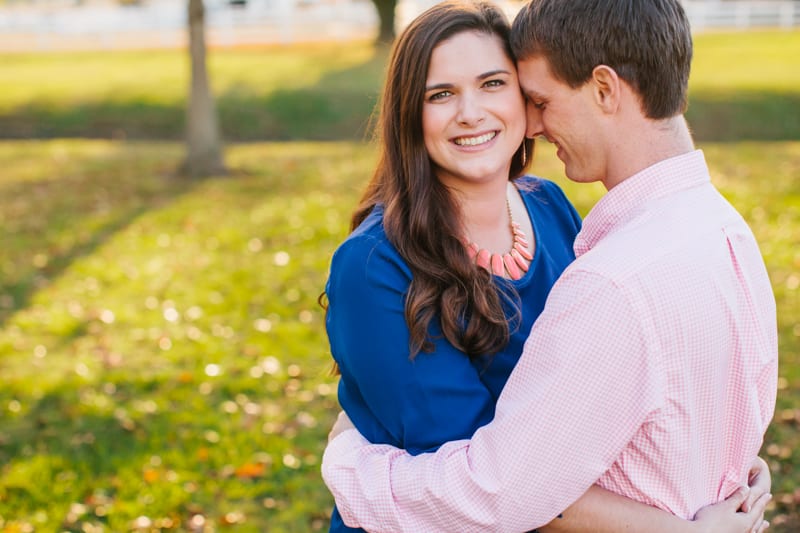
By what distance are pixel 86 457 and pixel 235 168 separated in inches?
336

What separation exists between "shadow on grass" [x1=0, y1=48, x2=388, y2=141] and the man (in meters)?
15.3

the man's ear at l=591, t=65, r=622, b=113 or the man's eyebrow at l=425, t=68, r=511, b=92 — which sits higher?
the man's ear at l=591, t=65, r=622, b=113

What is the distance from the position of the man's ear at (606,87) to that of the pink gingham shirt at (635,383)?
0.19 meters

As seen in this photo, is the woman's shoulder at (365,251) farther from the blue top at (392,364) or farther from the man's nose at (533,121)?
the man's nose at (533,121)

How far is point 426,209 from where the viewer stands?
103 inches

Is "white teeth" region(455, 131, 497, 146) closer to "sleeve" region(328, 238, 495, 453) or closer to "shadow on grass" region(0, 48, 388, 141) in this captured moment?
"sleeve" region(328, 238, 495, 453)

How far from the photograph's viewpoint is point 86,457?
5461 millimetres

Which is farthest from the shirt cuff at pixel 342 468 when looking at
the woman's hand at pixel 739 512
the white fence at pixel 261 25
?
the white fence at pixel 261 25

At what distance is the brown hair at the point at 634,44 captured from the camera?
82.2 inches

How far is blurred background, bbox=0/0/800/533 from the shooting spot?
5.25 meters

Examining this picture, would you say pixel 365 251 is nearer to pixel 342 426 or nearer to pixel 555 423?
pixel 342 426

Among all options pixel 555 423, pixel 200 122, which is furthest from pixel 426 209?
pixel 200 122

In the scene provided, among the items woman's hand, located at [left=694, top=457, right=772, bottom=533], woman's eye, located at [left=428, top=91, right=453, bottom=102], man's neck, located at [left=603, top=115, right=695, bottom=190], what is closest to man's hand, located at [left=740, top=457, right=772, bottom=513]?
woman's hand, located at [left=694, top=457, right=772, bottom=533]

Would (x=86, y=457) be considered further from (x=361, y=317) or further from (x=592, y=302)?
(x=592, y=302)
